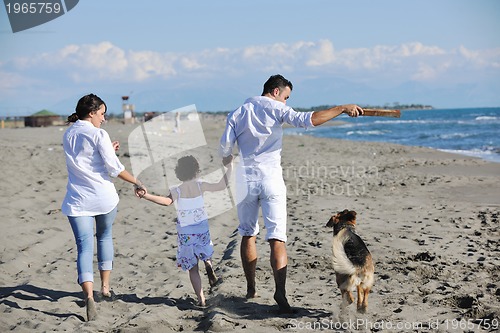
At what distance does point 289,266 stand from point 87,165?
275cm

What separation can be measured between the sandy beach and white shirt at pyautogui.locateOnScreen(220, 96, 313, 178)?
1.36 meters

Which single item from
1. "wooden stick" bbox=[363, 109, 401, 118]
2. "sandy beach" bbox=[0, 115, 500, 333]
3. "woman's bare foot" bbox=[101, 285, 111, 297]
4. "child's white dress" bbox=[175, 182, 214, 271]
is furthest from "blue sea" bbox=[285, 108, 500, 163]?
"woman's bare foot" bbox=[101, 285, 111, 297]

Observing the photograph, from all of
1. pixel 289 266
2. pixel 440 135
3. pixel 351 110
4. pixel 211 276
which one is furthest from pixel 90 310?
pixel 440 135

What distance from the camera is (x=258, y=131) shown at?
5184mm

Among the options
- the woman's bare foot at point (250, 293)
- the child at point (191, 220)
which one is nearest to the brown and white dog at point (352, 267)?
the woman's bare foot at point (250, 293)

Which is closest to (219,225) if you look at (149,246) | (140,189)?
(149,246)

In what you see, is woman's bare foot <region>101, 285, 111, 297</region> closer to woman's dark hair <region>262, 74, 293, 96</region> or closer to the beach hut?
woman's dark hair <region>262, 74, 293, 96</region>

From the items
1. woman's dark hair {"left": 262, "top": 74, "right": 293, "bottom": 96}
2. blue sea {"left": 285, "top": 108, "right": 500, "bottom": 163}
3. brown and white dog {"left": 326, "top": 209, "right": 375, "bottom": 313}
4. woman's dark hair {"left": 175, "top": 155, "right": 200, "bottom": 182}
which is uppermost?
woman's dark hair {"left": 262, "top": 74, "right": 293, "bottom": 96}

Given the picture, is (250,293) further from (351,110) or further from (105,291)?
(351,110)

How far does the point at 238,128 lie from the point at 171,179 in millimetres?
8741

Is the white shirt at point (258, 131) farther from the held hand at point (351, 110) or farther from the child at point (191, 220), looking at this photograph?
the held hand at point (351, 110)

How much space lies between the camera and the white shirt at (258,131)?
16.9 feet

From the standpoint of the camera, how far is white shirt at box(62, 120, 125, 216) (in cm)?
509

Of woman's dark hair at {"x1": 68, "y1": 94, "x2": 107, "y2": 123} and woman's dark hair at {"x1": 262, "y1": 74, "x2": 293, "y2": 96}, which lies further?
woman's dark hair at {"x1": 262, "y1": 74, "x2": 293, "y2": 96}
